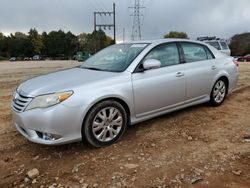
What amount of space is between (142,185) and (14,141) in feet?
7.76

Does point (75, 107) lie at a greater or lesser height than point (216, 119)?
greater

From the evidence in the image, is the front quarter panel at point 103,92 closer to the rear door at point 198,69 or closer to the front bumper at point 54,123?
the front bumper at point 54,123

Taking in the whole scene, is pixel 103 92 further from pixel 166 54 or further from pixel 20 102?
pixel 166 54

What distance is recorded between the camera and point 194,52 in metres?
5.87

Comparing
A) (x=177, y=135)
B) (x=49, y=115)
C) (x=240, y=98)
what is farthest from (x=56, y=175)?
(x=240, y=98)

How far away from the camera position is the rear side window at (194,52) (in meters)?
5.65

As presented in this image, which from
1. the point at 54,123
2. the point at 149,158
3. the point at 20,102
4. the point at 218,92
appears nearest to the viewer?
the point at 54,123

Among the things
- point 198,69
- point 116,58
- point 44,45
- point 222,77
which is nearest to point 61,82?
point 116,58

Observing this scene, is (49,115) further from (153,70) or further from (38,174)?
(153,70)

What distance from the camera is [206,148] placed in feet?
13.9

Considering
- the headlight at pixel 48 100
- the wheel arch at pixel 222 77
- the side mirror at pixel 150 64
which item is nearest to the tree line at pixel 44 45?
the wheel arch at pixel 222 77

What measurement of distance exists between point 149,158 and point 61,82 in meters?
1.62

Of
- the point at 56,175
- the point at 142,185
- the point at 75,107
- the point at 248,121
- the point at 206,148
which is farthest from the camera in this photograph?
the point at 248,121

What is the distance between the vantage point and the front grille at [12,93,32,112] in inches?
161
